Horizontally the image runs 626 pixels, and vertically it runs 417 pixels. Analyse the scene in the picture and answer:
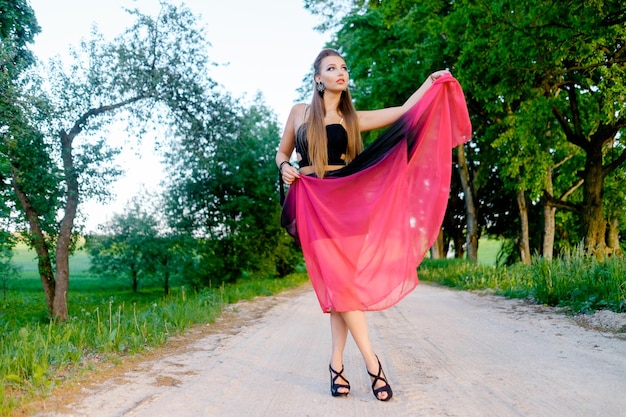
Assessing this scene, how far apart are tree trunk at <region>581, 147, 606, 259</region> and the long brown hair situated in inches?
499

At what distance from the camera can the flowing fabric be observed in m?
3.52

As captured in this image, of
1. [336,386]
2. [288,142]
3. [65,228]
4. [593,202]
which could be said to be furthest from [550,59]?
[65,228]

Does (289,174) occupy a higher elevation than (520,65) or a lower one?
lower

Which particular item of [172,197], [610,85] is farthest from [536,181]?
[172,197]

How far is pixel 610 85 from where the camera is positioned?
12516 millimetres

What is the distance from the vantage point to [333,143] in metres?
3.77

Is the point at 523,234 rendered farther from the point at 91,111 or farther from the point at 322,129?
the point at 322,129

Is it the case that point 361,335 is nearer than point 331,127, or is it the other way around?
point 361,335

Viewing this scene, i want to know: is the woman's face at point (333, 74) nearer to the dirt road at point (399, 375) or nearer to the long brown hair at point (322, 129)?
the long brown hair at point (322, 129)

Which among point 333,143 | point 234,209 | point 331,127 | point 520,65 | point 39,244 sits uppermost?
point 520,65

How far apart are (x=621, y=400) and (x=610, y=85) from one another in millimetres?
11630

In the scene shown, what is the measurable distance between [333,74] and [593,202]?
43.1 feet

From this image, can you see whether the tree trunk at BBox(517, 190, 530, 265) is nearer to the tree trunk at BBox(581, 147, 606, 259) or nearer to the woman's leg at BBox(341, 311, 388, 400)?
the tree trunk at BBox(581, 147, 606, 259)

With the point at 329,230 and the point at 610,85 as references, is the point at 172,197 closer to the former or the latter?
the point at 610,85
